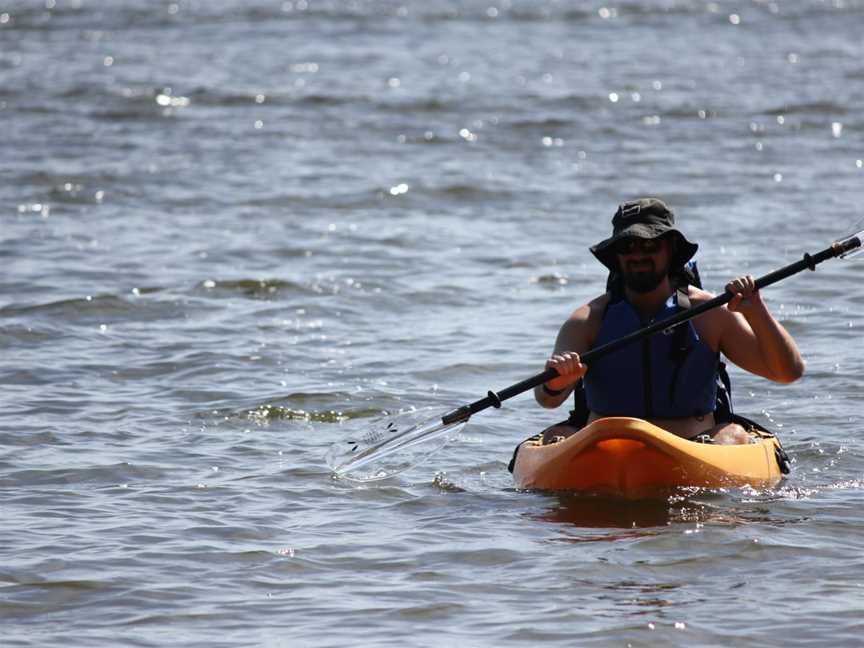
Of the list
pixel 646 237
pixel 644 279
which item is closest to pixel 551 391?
pixel 644 279

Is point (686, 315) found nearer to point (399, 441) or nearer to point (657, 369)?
point (657, 369)

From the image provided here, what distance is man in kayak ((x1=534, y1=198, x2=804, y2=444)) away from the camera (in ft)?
20.9

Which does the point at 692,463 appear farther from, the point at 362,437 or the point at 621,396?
the point at 362,437

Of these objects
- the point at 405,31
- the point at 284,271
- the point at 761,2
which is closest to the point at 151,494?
the point at 284,271

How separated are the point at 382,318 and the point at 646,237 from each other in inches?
160

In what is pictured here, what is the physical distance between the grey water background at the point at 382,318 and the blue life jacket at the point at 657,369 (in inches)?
14.8

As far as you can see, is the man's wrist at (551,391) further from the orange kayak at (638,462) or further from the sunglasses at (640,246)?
the sunglasses at (640,246)

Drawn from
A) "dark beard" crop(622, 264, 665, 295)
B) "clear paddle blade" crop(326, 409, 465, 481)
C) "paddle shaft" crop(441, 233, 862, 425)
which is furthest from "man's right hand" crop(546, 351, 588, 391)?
"clear paddle blade" crop(326, 409, 465, 481)

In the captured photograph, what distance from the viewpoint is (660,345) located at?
6.50 metres

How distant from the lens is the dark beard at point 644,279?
643cm

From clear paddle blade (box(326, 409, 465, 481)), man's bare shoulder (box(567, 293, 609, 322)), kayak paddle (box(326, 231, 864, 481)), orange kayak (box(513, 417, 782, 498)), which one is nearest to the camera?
orange kayak (box(513, 417, 782, 498))

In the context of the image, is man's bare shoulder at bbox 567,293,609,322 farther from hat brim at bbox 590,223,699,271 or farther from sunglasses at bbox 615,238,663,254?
sunglasses at bbox 615,238,663,254

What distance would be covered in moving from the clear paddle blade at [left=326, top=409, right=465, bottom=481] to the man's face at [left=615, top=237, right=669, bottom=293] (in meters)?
1.00

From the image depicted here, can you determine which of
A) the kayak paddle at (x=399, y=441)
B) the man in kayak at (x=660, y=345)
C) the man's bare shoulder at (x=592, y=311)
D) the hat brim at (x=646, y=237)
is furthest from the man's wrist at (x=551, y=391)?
the hat brim at (x=646, y=237)
